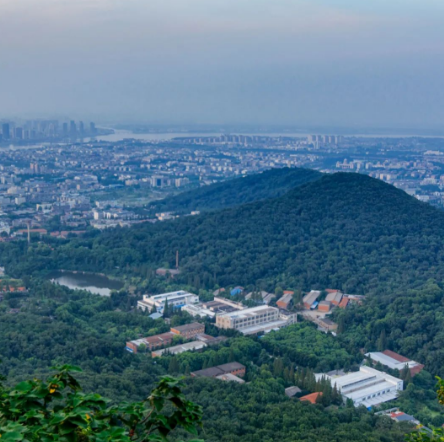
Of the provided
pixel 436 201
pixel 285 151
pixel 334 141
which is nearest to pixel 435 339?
pixel 436 201

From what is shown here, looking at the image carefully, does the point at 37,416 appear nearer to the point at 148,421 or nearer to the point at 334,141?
the point at 148,421

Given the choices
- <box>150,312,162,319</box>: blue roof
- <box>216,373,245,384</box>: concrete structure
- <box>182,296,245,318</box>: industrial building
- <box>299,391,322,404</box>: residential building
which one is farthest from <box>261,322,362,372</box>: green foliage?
<box>150,312,162,319</box>: blue roof

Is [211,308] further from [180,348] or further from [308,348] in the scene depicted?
[308,348]

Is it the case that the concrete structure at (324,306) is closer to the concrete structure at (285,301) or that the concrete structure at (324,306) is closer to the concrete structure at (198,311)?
the concrete structure at (285,301)

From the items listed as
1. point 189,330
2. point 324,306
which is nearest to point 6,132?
point 324,306

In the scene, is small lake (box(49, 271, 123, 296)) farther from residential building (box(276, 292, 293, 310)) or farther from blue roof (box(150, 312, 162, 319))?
residential building (box(276, 292, 293, 310))
